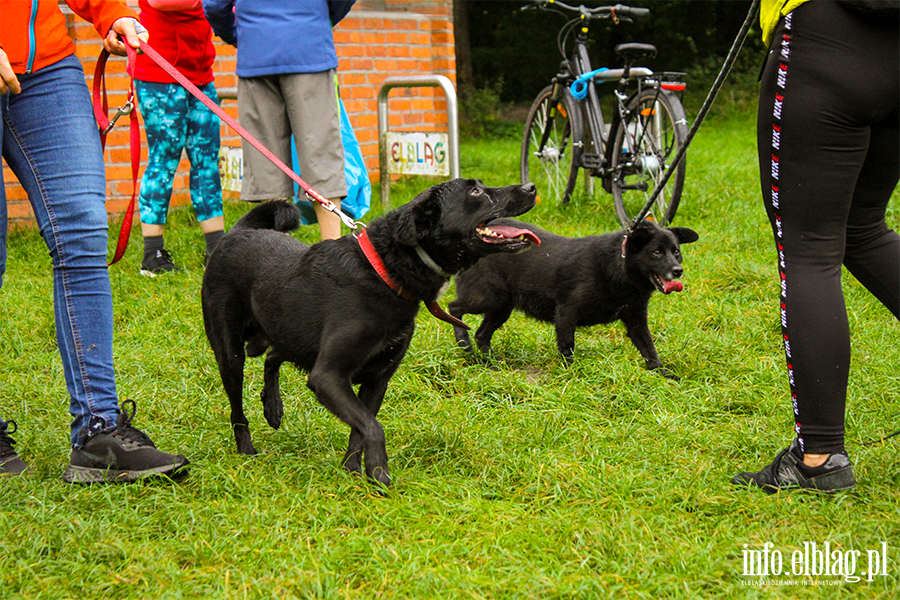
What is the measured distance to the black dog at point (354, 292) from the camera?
2699mm

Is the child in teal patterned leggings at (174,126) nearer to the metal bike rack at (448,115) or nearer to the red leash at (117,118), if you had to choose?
the metal bike rack at (448,115)

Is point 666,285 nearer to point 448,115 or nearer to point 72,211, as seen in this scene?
point 72,211

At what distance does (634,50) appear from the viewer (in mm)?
Result: 6539

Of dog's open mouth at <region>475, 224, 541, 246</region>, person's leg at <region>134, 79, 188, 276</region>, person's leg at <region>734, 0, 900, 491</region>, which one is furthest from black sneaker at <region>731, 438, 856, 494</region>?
person's leg at <region>134, 79, 188, 276</region>

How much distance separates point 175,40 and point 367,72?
3620mm

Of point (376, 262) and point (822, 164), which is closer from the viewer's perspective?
point (822, 164)

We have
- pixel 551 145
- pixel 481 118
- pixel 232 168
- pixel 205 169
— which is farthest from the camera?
pixel 481 118

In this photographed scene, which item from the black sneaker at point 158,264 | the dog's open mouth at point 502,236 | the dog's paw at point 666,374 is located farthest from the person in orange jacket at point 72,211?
the black sneaker at point 158,264

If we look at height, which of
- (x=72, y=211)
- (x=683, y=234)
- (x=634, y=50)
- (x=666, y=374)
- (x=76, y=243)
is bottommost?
(x=666, y=374)

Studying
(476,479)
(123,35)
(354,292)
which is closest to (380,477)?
(476,479)

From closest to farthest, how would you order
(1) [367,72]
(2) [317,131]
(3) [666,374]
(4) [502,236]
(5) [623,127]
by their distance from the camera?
1. (4) [502,236]
2. (3) [666,374]
3. (2) [317,131]
4. (5) [623,127]
5. (1) [367,72]

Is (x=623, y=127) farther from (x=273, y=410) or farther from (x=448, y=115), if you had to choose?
(x=273, y=410)

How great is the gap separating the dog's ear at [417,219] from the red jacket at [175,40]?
3.41 m

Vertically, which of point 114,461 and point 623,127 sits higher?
point 623,127
